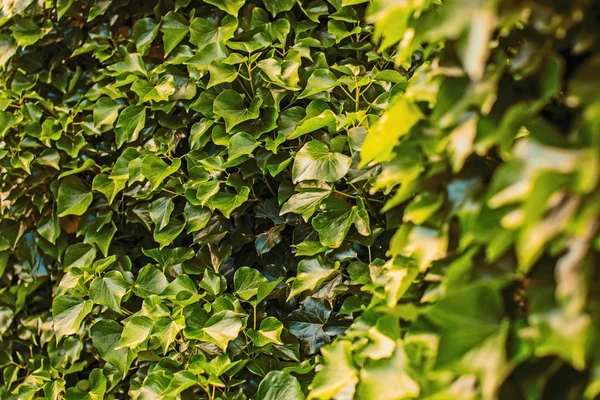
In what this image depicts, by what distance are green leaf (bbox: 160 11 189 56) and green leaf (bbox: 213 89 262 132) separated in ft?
0.73

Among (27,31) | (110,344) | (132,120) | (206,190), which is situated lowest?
(110,344)

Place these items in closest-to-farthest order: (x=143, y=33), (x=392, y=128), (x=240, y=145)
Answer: (x=392, y=128)
(x=240, y=145)
(x=143, y=33)

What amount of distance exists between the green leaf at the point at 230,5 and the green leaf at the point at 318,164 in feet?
1.27

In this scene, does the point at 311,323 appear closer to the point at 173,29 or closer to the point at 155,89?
the point at 155,89

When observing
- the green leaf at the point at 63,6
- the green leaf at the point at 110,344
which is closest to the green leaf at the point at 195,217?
the green leaf at the point at 110,344

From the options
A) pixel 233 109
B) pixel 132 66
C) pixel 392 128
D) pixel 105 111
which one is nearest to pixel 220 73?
pixel 233 109

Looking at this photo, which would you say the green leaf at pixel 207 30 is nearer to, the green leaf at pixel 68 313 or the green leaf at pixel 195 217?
the green leaf at pixel 195 217

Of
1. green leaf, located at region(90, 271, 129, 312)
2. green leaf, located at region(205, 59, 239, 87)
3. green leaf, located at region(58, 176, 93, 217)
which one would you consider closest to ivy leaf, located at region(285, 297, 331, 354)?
green leaf, located at region(90, 271, 129, 312)

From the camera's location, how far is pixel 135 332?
1.38 meters

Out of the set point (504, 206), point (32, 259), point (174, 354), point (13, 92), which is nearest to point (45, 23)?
point (13, 92)

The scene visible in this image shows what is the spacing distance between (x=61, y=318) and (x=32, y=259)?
333mm

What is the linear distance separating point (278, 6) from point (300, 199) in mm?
481

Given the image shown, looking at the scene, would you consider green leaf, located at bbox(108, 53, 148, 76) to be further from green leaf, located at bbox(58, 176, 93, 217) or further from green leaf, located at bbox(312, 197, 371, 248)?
green leaf, located at bbox(312, 197, 371, 248)

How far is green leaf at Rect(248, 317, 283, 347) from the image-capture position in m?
1.32
